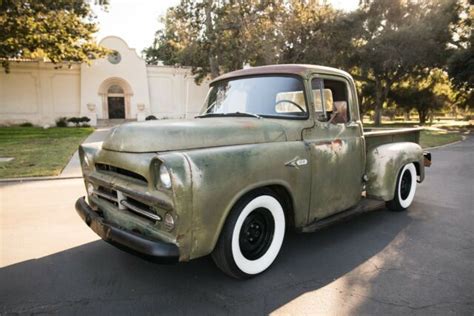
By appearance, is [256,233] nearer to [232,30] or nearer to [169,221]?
[169,221]

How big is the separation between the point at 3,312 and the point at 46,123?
31184 millimetres

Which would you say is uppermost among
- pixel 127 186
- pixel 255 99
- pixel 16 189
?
pixel 255 99

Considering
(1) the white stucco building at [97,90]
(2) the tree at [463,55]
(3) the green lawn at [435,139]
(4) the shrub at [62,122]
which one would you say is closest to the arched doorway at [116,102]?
(1) the white stucco building at [97,90]

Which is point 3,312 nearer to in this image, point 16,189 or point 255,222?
point 255,222

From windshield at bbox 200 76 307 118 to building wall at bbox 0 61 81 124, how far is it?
30007 mm

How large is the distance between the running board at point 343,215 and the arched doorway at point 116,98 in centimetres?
3042

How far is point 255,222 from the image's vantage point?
319 cm

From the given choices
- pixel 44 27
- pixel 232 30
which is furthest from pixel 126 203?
pixel 232 30

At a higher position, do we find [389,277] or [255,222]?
[255,222]

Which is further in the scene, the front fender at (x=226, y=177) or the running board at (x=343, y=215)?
the running board at (x=343, y=215)

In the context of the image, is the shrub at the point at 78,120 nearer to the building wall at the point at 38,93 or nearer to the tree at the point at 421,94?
the building wall at the point at 38,93

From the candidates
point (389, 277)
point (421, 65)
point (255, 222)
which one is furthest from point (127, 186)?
point (421, 65)

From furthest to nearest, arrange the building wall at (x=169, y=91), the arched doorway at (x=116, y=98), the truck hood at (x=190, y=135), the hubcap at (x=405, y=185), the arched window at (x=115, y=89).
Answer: the building wall at (x=169, y=91) → the arched window at (x=115, y=89) → the arched doorway at (x=116, y=98) → the hubcap at (x=405, y=185) → the truck hood at (x=190, y=135)

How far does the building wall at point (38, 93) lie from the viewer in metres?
29.0
